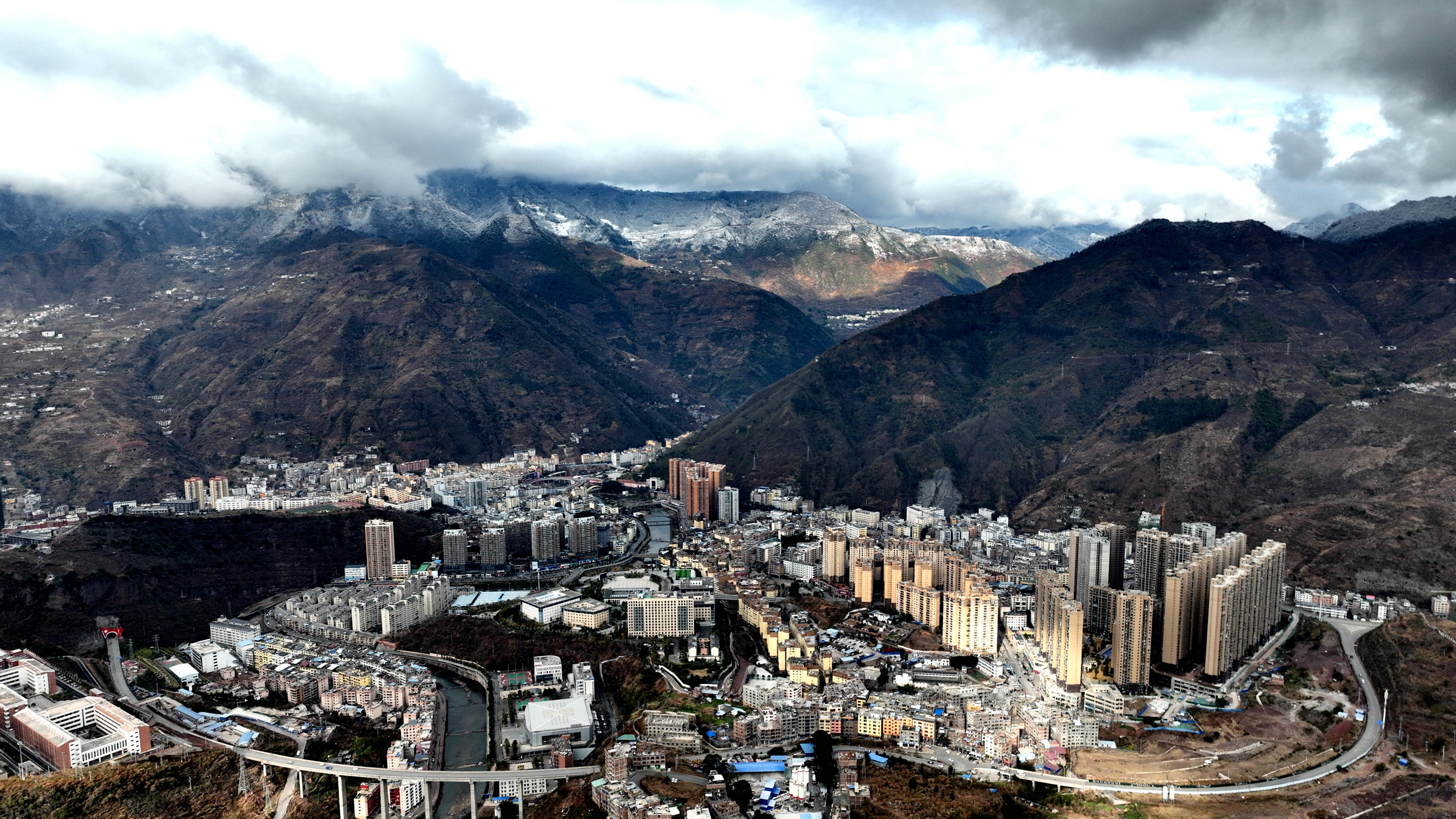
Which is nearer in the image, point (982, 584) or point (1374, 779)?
point (1374, 779)

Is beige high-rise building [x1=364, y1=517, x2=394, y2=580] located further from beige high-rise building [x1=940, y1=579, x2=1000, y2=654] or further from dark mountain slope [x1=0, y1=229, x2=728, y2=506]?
beige high-rise building [x1=940, y1=579, x2=1000, y2=654]

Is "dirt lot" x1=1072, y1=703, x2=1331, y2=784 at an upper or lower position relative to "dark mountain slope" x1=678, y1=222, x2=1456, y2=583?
lower

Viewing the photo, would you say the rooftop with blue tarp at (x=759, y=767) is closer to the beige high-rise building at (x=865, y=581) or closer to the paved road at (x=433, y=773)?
the paved road at (x=433, y=773)

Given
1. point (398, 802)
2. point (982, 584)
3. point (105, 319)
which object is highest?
point (105, 319)

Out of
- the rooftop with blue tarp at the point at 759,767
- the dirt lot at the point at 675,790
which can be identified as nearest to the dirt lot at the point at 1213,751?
the rooftop with blue tarp at the point at 759,767

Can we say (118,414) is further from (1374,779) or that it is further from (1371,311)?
(1371,311)

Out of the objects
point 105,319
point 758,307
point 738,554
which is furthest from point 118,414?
point 758,307

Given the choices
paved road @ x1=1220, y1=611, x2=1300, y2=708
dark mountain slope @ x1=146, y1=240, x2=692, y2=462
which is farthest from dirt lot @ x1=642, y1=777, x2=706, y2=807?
dark mountain slope @ x1=146, y1=240, x2=692, y2=462
